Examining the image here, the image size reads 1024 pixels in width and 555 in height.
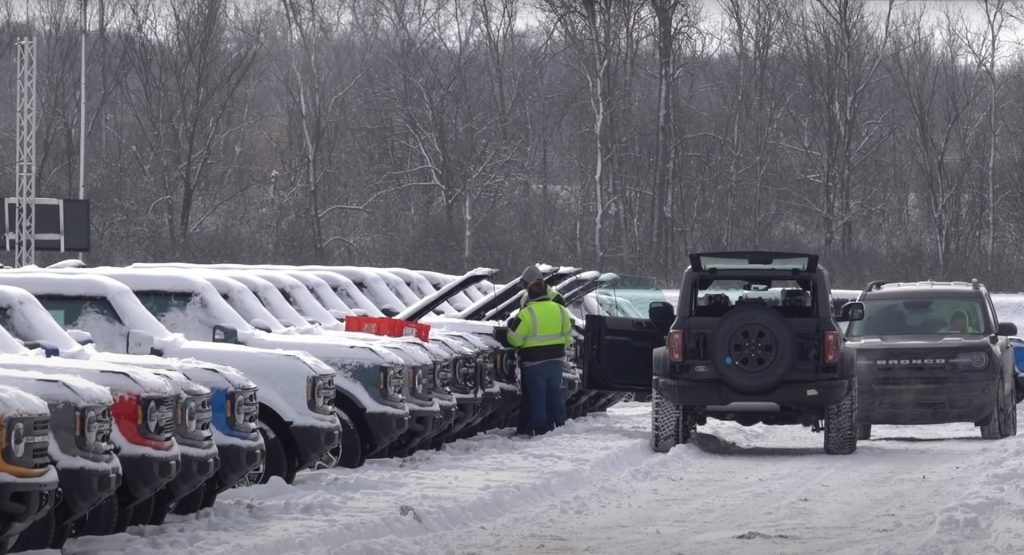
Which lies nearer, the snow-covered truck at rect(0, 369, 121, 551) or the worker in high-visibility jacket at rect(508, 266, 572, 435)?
the snow-covered truck at rect(0, 369, 121, 551)

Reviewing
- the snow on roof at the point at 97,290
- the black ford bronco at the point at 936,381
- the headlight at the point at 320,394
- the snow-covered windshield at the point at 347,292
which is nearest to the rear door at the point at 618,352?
the black ford bronco at the point at 936,381

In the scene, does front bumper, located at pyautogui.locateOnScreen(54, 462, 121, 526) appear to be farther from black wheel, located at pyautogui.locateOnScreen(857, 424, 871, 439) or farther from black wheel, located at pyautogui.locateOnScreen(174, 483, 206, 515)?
black wheel, located at pyautogui.locateOnScreen(857, 424, 871, 439)

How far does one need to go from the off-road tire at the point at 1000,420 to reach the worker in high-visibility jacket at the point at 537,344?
4.46 metres

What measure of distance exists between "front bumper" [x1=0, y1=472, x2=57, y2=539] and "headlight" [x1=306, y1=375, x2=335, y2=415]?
4566mm

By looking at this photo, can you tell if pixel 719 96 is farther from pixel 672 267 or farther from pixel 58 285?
pixel 58 285

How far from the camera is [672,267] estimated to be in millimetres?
55094

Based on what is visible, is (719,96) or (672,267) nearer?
(672,267)

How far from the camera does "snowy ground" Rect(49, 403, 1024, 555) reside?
10352mm

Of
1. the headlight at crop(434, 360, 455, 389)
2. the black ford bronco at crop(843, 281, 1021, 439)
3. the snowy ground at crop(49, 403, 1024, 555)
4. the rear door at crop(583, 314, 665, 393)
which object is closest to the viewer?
the snowy ground at crop(49, 403, 1024, 555)

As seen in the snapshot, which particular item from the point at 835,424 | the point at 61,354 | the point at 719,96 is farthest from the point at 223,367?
the point at 719,96

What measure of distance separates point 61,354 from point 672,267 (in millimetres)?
44849

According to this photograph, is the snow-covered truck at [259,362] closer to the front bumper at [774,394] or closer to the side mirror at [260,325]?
the side mirror at [260,325]

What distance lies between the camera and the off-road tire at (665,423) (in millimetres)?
17047

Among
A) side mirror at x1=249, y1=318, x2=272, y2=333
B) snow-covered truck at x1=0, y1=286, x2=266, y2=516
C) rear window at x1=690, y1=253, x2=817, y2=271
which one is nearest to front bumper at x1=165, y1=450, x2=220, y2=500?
snow-covered truck at x1=0, y1=286, x2=266, y2=516
